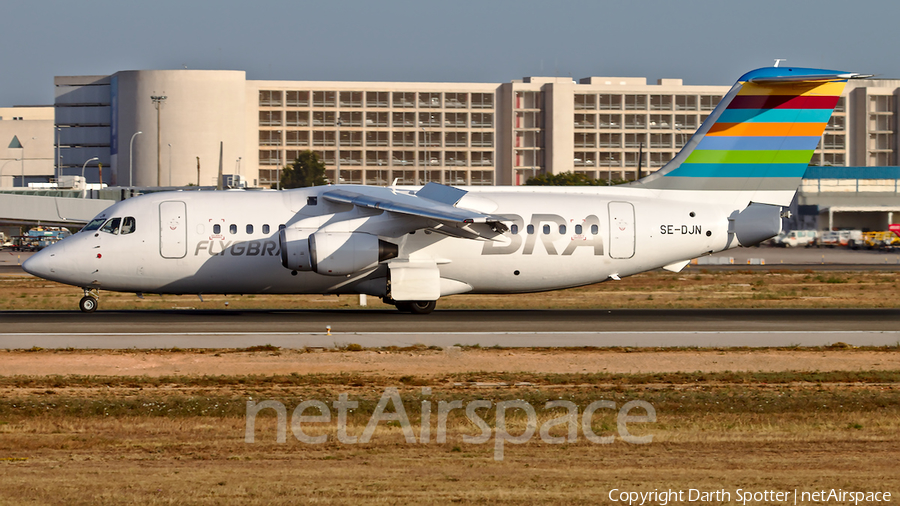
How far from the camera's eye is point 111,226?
30.0m

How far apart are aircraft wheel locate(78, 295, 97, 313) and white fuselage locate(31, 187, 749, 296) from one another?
2.77 feet

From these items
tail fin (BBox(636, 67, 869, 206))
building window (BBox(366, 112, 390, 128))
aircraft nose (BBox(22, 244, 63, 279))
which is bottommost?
aircraft nose (BBox(22, 244, 63, 279))

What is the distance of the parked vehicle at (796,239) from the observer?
3858 inches

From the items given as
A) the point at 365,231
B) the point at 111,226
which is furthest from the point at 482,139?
the point at 111,226

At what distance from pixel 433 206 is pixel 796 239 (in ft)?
258

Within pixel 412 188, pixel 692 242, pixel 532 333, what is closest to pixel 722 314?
pixel 692 242

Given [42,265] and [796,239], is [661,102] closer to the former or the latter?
[796,239]

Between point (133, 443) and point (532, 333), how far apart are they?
13.3 meters

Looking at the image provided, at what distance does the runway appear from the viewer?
23.6 meters

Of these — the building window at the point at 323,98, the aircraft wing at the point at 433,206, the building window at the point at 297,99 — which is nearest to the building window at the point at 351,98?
the building window at the point at 323,98

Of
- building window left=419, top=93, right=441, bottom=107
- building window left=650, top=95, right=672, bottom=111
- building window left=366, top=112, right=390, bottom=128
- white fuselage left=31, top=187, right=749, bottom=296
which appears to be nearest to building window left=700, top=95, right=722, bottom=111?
building window left=650, top=95, right=672, bottom=111

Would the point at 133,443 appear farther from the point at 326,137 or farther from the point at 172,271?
the point at 326,137

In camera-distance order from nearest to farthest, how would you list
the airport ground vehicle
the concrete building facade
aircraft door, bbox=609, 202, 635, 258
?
aircraft door, bbox=609, 202, 635, 258 < the airport ground vehicle < the concrete building facade

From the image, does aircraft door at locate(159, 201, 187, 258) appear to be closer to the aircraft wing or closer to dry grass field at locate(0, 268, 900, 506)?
the aircraft wing
